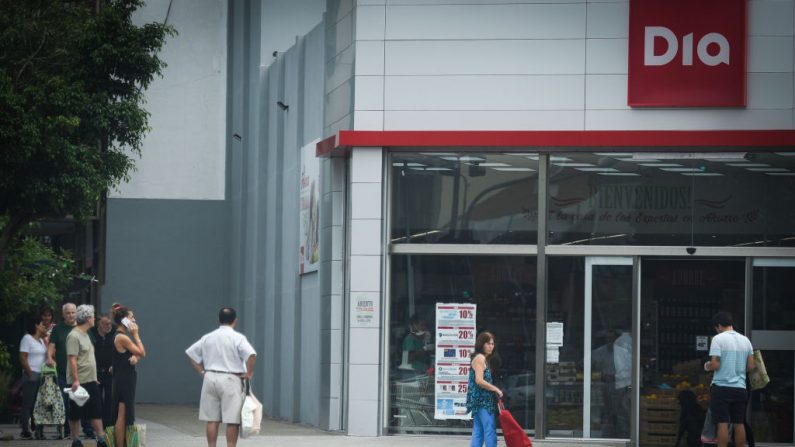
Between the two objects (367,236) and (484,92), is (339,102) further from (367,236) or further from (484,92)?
(484,92)

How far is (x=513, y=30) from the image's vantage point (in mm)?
18797

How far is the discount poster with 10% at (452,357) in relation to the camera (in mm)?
18891

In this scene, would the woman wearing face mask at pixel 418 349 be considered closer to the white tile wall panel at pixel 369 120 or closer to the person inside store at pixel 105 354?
the white tile wall panel at pixel 369 120

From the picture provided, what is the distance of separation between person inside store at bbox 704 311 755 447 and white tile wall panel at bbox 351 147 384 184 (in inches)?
198

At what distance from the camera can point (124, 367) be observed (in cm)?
1597

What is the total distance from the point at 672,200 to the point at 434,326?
3654 mm

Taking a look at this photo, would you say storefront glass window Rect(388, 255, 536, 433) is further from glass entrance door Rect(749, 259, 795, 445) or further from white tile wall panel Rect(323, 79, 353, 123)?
glass entrance door Rect(749, 259, 795, 445)

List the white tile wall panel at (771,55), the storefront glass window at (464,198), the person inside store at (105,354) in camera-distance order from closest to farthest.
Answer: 1. the person inside store at (105,354)
2. the white tile wall panel at (771,55)
3. the storefront glass window at (464,198)

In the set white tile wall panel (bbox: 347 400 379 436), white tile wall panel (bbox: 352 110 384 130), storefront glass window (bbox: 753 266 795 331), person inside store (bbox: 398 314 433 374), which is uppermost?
white tile wall panel (bbox: 352 110 384 130)

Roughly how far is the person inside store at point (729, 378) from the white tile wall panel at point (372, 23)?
6.13 meters

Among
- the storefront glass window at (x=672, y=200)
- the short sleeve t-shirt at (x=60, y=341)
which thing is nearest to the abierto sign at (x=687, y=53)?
the storefront glass window at (x=672, y=200)

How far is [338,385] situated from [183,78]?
44.3 feet

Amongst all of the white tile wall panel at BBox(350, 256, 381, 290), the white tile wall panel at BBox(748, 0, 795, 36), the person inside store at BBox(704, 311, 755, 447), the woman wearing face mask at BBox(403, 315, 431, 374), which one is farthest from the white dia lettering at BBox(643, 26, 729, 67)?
the woman wearing face mask at BBox(403, 315, 431, 374)

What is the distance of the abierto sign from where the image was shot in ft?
60.0
